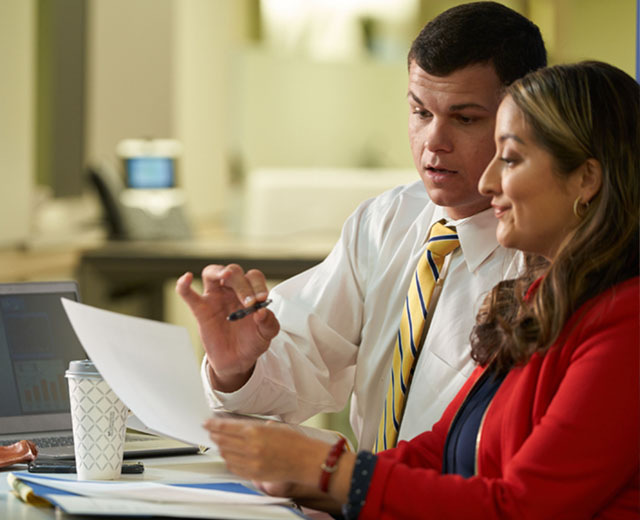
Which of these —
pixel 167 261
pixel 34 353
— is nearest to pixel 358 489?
pixel 34 353

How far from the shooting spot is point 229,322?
1.41 meters

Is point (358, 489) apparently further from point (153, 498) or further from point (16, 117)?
point (16, 117)

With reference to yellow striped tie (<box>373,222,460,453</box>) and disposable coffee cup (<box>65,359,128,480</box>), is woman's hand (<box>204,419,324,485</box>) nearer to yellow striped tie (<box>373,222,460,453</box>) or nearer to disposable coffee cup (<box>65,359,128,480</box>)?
disposable coffee cup (<box>65,359,128,480</box>)

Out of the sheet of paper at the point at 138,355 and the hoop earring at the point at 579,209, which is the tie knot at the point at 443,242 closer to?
the hoop earring at the point at 579,209

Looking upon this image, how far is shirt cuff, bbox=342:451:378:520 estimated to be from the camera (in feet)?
3.41

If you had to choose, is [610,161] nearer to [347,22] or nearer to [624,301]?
[624,301]

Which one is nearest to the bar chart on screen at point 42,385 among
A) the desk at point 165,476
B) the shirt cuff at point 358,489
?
the desk at point 165,476

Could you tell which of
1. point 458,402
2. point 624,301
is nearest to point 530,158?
point 624,301

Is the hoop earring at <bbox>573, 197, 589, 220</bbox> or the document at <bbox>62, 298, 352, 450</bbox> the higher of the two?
the hoop earring at <bbox>573, 197, 589, 220</bbox>

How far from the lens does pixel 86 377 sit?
47.8 inches

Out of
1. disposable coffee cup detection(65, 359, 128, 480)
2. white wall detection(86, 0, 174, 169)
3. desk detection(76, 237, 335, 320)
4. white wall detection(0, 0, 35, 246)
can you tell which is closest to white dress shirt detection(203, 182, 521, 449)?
disposable coffee cup detection(65, 359, 128, 480)

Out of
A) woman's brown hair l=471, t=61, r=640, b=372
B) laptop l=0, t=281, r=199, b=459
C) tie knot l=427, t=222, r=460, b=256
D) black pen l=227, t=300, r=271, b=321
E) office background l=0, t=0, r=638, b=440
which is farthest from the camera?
office background l=0, t=0, r=638, b=440

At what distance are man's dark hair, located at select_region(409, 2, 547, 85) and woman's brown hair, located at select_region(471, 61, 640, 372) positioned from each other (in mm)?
376

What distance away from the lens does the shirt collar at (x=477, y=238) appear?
1572mm
